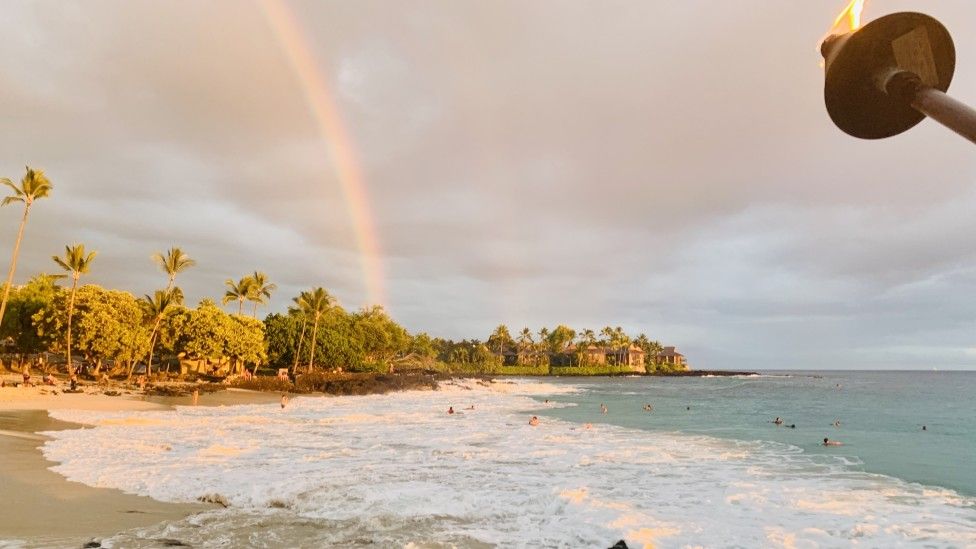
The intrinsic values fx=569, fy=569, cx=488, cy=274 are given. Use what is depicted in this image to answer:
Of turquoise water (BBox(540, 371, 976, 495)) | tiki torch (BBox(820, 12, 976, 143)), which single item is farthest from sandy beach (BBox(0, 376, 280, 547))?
turquoise water (BBox(540, 371, 976, 495))

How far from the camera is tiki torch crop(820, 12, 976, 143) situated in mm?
1872

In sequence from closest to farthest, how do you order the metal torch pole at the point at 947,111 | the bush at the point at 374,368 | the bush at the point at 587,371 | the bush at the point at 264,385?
1. the metal torch pole at the point at 947,111
2. the bush at the point at 264,385
3. the bush at the point at 374,368
4. the bush at the point at 587,371

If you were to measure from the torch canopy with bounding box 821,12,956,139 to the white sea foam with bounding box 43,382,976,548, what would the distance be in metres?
9.55

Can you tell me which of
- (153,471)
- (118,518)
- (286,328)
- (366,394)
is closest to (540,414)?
(366,394)

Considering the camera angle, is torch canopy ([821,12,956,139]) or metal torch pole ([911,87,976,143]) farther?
torch canopy ([821,12,956,139])

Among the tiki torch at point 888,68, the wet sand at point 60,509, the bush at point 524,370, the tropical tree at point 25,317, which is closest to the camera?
the tiki torch at point 888,68

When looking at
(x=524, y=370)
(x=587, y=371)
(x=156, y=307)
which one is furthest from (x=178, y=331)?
(x=587, y=371)

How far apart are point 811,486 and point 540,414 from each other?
86.6 ft

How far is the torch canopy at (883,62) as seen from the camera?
1878 millimetres

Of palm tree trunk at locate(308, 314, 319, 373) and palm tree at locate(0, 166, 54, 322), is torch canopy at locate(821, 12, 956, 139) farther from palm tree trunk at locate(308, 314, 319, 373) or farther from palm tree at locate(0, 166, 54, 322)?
palm tree trunk at locate(308, 314, 319, 373)

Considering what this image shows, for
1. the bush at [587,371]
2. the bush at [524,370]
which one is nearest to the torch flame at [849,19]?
the bush at [524,370]

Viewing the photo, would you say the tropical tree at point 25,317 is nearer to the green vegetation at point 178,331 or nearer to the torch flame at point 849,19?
the green vegetation at point 178,331

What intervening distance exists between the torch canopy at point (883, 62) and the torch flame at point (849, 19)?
5 centimetres

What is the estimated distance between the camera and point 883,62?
6.42ft
